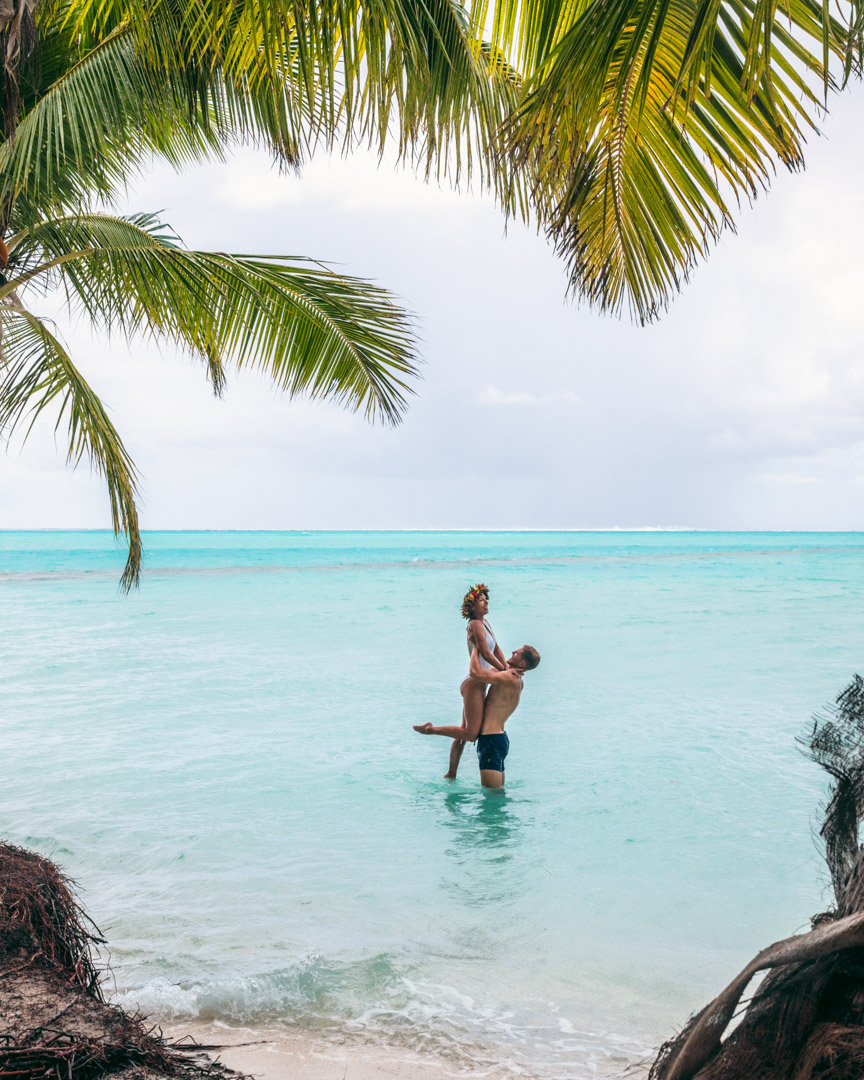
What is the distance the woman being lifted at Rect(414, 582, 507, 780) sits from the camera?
6.17m

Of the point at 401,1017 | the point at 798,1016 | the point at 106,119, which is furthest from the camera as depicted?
the point at 106,119

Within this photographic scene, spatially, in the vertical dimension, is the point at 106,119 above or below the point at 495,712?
above

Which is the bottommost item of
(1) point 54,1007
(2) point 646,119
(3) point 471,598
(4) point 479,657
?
(1) point 54,1007

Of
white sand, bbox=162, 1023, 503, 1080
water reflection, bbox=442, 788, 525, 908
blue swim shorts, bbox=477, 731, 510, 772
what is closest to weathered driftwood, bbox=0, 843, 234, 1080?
white sand, bbox=162, 1023, 503, 1080

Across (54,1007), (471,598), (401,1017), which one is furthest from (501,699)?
(54,1007)

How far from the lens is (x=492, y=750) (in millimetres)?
6621

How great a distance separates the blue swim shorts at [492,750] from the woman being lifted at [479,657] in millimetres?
102

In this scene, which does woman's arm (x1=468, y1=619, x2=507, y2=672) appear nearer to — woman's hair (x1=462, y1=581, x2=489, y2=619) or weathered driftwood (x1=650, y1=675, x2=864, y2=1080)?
woman's hair (x1=462, y1=581, x2=489, y2=619)

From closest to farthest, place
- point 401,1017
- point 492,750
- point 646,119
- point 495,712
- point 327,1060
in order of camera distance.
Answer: point 646,119
point 327,1060
point 401,1017
point 495,712
point 492,750

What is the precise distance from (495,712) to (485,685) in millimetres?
213

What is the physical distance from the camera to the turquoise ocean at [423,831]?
12.5 ft

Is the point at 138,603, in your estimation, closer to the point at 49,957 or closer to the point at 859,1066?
the point at 49,957

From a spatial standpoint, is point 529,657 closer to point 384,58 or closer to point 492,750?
point 492,750

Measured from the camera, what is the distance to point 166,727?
982cm
